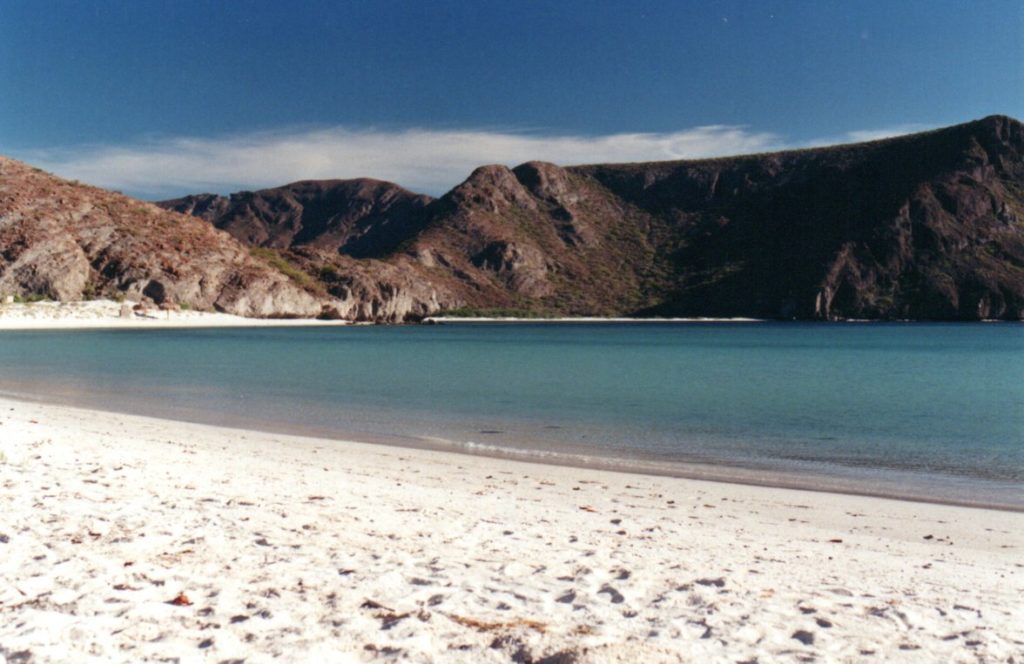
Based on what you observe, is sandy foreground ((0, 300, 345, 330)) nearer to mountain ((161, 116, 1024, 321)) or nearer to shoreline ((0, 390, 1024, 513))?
mountain ((161, 116, 1024, 321))

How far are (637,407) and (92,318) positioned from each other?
85.1 meters

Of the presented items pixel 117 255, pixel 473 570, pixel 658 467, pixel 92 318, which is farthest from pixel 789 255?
pixel 473 570

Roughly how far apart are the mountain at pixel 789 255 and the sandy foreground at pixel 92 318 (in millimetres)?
28144

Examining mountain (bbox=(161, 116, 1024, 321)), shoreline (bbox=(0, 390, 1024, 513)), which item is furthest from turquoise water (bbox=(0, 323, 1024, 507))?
mountain (bbox=(161, 116, 1024, 321))

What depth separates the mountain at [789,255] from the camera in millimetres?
150625

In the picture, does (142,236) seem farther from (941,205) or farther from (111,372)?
(941,205)

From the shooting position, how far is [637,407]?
22.0 metres

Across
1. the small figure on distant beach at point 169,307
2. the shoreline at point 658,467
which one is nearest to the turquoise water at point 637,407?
the shoreline at point 658,467

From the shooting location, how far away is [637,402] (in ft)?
76.6

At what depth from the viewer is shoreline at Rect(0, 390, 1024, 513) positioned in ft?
36.0

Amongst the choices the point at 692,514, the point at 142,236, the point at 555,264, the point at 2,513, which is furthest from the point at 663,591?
the point at 555,264

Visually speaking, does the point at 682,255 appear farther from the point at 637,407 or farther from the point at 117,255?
the point at 637,407

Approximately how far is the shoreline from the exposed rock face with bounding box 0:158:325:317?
300ft

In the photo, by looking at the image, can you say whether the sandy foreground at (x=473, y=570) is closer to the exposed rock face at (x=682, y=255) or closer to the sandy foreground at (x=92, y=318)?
the sandy foreground at (x=92, y=318)
